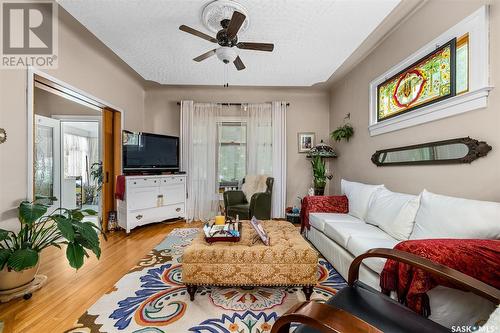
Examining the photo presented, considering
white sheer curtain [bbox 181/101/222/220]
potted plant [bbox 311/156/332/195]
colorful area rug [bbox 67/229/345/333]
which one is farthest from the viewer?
white sheer curtain [bbox 181/101/222/220]

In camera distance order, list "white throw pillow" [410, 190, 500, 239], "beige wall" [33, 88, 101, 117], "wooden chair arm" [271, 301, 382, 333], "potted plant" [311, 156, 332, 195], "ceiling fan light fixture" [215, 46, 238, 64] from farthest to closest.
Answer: "potted plant" [311, 156, 332, 195]
"beige wall" [33, 88, 101, 117]
"ceiling fan light fixture" [215, 46, 238, 64]
"white throw pillow" [410, 190, 500, 239]
"wooden chair arm" [271, 301, 382, 333]

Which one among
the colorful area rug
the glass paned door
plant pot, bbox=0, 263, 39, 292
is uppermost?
the glass paned door

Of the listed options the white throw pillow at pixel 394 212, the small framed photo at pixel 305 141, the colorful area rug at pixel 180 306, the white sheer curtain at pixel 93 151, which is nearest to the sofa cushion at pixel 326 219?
the white throw pillow at pixel 394 212

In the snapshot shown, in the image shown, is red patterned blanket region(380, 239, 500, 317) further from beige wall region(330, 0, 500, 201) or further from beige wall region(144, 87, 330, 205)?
beige wall region(144, 87, 330, 205)

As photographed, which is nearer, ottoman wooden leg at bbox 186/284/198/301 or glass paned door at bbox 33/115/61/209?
ottoman wooden leg at bbox 186/284/198/301

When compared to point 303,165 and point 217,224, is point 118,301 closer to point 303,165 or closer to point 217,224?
point 217,224

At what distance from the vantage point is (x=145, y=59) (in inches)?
118

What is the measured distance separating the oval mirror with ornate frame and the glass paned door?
14.5 ft

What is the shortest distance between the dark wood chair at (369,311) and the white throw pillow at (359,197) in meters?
1.39

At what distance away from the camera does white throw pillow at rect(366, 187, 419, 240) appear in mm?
1778

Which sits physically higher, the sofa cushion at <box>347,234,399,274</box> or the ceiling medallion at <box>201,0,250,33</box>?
the ceiling medallion at <box>201,0,250,33</box>

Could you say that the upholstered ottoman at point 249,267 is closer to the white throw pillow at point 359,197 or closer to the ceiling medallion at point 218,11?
the white throw pillow at point 359,197

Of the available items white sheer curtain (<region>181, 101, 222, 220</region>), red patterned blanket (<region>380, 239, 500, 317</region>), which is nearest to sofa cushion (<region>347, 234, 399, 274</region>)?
red patterned blanket (<region>380, 239, 500, 317</region>)

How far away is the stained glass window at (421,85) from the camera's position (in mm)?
1867
